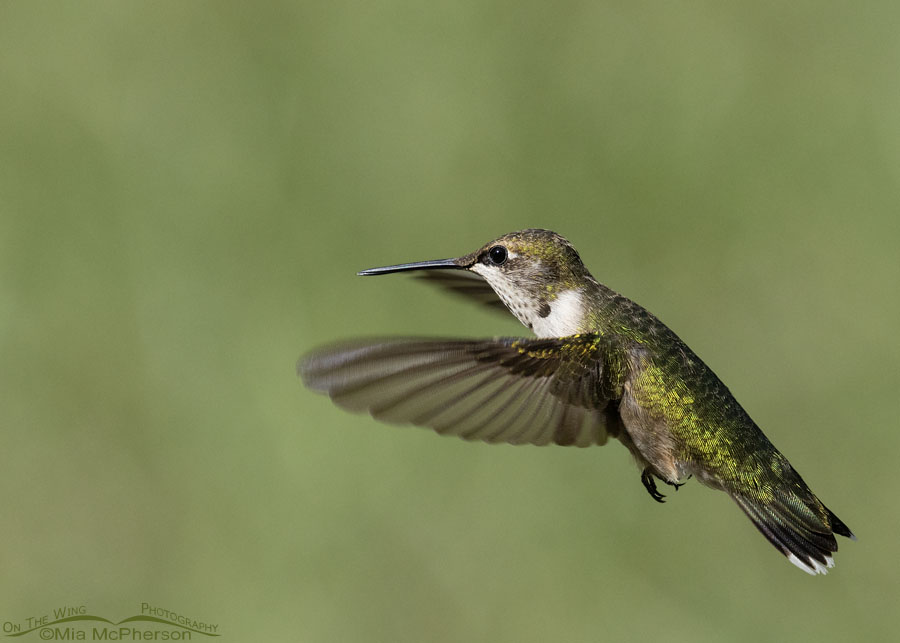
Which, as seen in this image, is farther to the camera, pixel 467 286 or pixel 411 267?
pixel 467 286

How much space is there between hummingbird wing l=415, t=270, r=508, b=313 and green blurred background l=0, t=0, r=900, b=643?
1654 millimetres

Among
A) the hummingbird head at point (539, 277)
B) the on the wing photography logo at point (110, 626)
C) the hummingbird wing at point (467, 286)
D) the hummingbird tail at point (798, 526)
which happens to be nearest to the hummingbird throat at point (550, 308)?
the hummingbird head at point (539, 277)

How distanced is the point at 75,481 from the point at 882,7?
4.49 meters

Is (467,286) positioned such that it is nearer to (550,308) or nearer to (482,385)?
(550,308)

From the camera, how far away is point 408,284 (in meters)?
5.25

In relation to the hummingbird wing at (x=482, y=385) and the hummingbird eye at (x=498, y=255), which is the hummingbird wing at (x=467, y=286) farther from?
the hummingbird wing at (x=482, y=385)

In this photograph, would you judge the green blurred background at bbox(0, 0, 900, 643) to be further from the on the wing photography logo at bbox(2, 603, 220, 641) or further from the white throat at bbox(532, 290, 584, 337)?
the white throat at bbox(532, 290, 584, 337)

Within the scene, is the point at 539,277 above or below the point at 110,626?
above

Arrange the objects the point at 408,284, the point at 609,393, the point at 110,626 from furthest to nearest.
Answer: the point at 408,284, the point at 110,626, the point at 609,393

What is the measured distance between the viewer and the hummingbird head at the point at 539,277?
102 inches

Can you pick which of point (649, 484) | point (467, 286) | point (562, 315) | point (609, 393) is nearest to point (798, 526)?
point (649, 484)

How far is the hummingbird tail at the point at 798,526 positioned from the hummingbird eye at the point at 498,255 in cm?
78

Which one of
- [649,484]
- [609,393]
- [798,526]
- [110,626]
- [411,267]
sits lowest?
[110,626]

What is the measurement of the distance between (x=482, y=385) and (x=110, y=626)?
2.55 m
